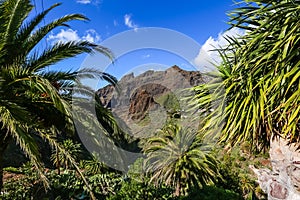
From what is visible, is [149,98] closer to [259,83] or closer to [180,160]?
[180,160]

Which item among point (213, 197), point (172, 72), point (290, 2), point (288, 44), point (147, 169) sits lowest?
point (213, 197)

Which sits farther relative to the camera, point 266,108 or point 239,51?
point 239,51

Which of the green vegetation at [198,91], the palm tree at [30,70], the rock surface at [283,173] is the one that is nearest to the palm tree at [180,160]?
the green vegetation at [198,91]

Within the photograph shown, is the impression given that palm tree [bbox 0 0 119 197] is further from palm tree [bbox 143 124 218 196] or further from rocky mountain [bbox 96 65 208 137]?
rocky mountain [bbox 96 65 208 137]

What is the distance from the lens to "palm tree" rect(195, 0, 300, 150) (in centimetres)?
465

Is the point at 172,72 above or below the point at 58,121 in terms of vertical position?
above

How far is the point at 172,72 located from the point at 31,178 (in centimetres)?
1112

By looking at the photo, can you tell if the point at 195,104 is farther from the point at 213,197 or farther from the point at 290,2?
the point at 213,197

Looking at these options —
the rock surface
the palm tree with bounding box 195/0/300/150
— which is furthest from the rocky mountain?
the rock surface

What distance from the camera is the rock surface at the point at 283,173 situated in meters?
4.62

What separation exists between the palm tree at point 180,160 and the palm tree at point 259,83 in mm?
7446

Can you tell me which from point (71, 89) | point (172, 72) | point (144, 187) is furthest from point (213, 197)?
point (172, 72)

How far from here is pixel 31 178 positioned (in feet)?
39.7

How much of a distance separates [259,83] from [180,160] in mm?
9521
